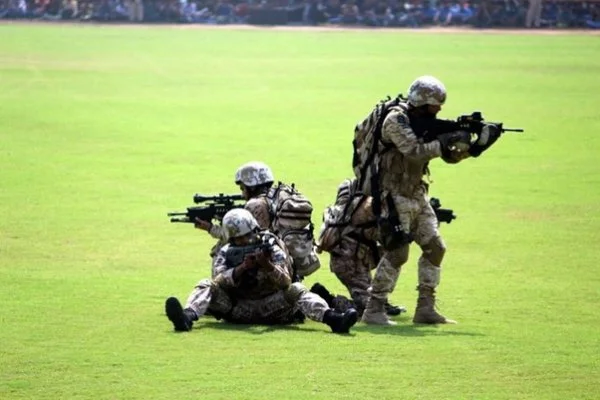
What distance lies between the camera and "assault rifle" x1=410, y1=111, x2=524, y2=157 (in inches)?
581

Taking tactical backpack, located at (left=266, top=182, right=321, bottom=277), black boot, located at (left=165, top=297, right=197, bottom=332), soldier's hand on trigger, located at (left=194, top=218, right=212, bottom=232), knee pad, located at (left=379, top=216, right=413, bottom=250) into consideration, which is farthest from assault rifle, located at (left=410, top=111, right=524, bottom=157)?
black boot, located at (left=165, top=297, right=197, bottom=332)

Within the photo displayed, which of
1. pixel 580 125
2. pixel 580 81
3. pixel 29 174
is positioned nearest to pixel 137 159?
pixel 29 174

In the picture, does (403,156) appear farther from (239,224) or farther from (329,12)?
(329,12)

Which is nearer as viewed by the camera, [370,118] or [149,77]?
[370,118]

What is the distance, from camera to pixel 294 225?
49.7ft

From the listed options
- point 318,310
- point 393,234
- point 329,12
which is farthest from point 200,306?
point 329,12

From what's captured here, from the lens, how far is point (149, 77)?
169ft

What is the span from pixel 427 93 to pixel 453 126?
0.34m

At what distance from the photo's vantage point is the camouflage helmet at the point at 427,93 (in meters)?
14.8

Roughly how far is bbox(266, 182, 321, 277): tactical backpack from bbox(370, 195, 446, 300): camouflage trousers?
25.4 inches

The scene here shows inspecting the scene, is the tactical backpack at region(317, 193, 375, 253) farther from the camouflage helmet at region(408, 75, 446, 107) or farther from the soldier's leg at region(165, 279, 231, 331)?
the soldier's leg at region(165, 279, 231, 331)

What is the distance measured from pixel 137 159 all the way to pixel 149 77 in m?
20.8

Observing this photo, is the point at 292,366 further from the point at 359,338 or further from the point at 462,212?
the point at 462,212

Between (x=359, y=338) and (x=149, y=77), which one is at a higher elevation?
(x=359, y=338)
